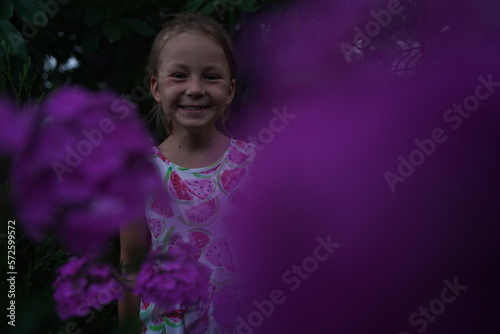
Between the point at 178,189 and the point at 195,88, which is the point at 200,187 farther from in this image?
the point at 195,88

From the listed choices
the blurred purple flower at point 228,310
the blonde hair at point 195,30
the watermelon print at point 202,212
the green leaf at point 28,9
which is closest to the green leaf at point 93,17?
the green leaf at point 28,9

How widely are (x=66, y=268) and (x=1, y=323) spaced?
0.27ft

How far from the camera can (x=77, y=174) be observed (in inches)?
18.0

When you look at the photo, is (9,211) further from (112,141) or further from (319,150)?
(319,150)

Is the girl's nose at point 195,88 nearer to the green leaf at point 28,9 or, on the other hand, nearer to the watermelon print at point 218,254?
the watermelon print at point 218,254

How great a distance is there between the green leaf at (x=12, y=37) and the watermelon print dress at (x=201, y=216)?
562 mm

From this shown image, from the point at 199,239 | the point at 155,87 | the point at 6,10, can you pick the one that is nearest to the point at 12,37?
the point at 6,10

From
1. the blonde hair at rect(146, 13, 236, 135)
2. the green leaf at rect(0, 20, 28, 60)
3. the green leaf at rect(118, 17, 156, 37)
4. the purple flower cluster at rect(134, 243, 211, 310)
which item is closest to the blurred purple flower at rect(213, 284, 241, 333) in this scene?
the purple flower cluster at rect(134, 243, 211, 310)

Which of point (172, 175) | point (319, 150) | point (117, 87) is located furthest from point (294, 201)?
point (117, 87)

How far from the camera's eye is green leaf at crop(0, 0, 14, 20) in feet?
4.53

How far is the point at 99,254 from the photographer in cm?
48

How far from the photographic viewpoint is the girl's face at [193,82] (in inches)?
38.1

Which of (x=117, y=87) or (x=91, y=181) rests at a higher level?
(x=91, y=181)

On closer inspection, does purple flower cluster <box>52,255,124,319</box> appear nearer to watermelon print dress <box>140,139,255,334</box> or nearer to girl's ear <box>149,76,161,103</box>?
watermelon print dress <box>140,139,255,334</box>
